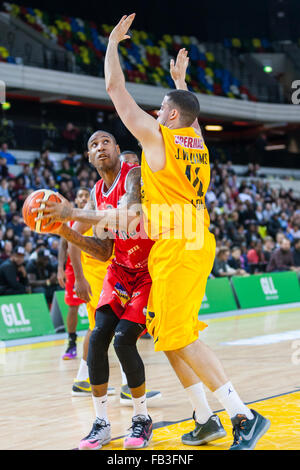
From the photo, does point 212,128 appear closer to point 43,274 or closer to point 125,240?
point 43,274

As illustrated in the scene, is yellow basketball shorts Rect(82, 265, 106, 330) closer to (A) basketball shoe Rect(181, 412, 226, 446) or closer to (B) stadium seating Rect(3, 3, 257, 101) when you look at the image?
(A) basketball shoe Rect(181, 412, 226, 446)

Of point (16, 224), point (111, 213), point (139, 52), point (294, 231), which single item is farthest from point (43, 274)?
point (139, 52)

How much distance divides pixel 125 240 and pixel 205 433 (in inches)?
57.0

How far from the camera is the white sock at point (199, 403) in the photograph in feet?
15.3

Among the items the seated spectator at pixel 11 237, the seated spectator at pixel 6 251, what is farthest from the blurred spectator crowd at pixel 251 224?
the seated spectator at pixel 6 251

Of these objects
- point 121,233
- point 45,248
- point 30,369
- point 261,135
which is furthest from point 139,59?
point 121,233

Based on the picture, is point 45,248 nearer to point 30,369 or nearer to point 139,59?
point 30,369

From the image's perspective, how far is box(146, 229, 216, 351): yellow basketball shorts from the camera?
168 inches

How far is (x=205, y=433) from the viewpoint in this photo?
15.1 ft

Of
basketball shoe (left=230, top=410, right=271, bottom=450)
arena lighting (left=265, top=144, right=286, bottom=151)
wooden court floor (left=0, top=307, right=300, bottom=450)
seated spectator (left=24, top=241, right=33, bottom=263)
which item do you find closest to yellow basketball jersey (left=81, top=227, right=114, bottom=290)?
wooden court floor (left=0, top=307, right=300, bottom=450)

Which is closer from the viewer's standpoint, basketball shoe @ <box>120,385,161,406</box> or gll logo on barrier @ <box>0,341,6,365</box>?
basketball shoe @ <box>120,385,161,406</box>

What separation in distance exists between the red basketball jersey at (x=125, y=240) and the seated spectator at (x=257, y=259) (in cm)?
1254

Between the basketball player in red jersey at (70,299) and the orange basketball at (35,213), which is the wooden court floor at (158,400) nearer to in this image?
the basketball player in red jersey at (70,299)

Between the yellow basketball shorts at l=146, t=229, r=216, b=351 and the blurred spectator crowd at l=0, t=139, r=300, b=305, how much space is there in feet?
25.5
